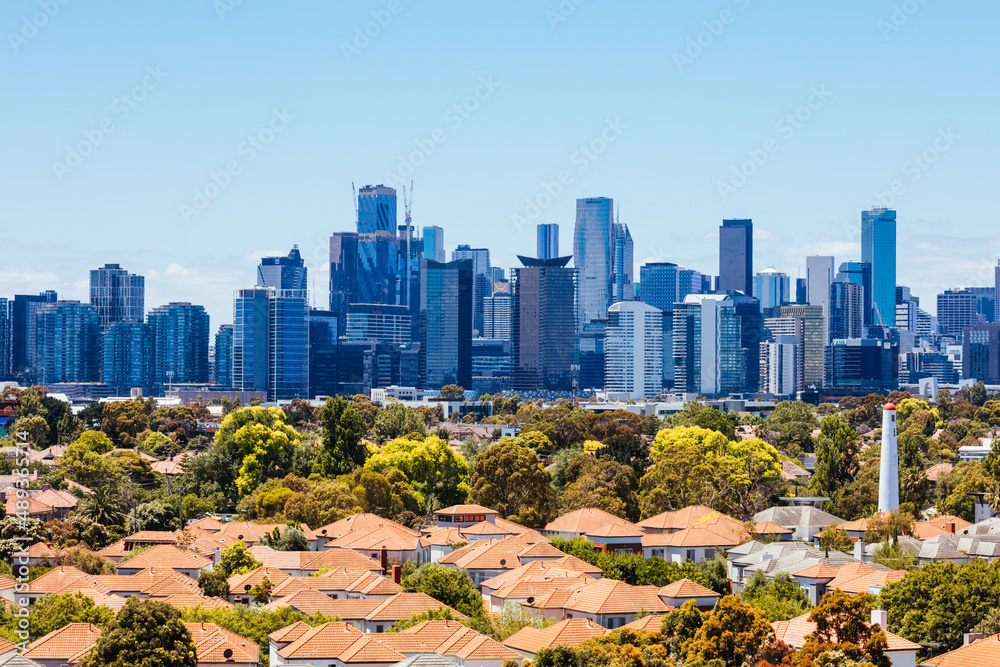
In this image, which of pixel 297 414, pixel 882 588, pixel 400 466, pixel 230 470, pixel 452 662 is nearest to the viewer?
pixel 452 662

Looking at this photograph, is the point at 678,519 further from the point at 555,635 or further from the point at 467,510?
the point at 555,635

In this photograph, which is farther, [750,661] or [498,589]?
[498,589]

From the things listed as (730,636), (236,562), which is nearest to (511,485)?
(236,562)

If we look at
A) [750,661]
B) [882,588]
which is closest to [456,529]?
[882,588]

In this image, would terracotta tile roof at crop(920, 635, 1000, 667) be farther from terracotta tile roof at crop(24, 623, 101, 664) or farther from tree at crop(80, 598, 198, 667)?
terracotta tile roof at crop(24, 623, 101, 664)

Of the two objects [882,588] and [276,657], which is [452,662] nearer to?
[276,657]

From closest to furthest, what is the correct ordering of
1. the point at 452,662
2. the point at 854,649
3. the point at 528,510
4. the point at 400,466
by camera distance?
1. the point at 854,649
2. the point at 452,662
3. the point at 528,510
4. the point at 400,466

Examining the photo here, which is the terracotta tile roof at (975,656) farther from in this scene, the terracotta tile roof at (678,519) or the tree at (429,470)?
the tree at (429,470)
